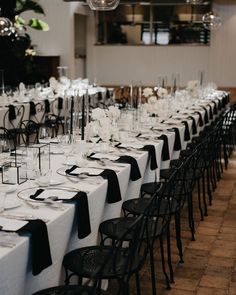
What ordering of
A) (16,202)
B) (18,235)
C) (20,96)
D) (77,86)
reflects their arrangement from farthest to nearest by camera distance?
(77,86) → (20,96) → (16,202) → (18,235)

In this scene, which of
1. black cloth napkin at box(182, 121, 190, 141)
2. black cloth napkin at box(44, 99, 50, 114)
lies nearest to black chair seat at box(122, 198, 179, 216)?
black cloth napkin at box(182, 121, 190, 141)

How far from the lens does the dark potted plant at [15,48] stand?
11.5 metres

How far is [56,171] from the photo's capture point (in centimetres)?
424

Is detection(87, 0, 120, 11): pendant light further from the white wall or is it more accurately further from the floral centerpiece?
the white wall

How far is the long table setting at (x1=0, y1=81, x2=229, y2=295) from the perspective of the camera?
9.41ft

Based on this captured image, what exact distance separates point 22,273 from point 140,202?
172 centimetres

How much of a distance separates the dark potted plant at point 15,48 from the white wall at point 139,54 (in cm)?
155

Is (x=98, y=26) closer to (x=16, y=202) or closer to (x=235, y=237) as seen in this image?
(x=235, y=237)

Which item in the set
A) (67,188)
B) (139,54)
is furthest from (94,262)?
(139,54)

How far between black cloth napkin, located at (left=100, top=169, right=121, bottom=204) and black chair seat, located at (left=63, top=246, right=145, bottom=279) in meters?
0.71

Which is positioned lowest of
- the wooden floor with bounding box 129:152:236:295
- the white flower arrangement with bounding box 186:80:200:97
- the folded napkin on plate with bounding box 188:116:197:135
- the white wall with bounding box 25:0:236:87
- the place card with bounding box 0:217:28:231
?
the wooden floor with bounding box 129:152:236:295

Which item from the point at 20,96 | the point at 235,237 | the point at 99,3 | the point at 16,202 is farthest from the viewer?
the point at 20,96

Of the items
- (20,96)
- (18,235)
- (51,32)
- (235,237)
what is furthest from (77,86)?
(18,235)

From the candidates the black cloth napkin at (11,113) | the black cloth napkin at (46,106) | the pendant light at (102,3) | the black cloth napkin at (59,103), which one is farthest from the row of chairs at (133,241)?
the black cloth napkin at (59,103)
